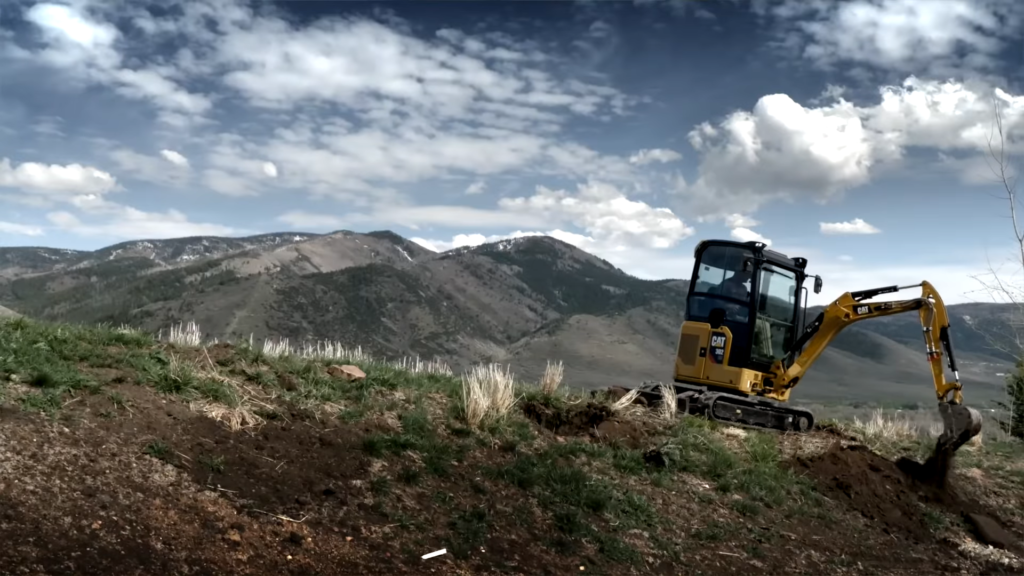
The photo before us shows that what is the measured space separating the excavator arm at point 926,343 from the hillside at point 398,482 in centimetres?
98

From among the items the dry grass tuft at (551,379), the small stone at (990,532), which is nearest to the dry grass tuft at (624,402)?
the dry grass tuft at (551,379)

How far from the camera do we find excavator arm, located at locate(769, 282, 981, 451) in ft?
34.8

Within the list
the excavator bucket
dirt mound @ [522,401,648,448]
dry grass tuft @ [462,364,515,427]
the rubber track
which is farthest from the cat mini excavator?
→ dry grass tuft @ [462,364,515,427]

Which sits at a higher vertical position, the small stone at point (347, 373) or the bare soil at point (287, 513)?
the small stone at point (347, 373)

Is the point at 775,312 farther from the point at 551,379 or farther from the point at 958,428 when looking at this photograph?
the point at 551,379

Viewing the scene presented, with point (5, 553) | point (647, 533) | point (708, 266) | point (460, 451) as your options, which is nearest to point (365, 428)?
point (460, 451)

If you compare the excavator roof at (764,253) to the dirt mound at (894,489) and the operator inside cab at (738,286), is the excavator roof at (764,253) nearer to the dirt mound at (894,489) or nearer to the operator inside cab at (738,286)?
the operator inside cab at (738,286)

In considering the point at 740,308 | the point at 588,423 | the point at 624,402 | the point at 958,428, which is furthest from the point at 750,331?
the point at 588,423

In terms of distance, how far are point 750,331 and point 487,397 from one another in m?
5.87

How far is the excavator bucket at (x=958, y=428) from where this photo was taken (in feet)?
34.2

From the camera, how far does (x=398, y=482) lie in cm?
684

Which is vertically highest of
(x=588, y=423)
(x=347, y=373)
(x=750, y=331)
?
(x=750, y=331)

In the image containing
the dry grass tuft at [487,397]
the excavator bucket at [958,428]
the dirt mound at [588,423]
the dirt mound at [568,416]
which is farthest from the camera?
the excavator bucket at [958,428]

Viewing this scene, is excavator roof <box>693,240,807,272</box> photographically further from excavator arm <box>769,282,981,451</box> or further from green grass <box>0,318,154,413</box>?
green grass <box>0,318,154,413</box>
